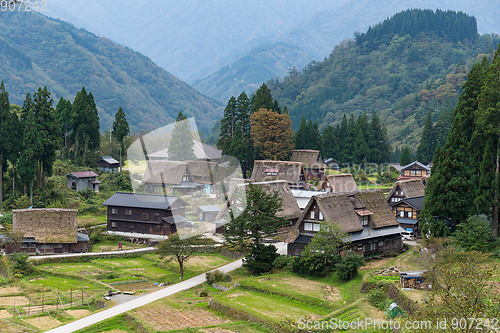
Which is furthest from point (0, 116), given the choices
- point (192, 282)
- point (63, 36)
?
point (63, 36)

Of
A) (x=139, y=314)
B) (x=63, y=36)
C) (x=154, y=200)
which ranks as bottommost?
(x=139, y=314)

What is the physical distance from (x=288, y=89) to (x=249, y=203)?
4925 inches

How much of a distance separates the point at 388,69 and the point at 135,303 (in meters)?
133

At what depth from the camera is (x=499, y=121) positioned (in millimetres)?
31797

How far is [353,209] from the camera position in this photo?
35.6 m

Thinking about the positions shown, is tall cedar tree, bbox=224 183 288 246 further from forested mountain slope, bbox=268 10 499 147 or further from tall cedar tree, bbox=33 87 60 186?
forested mountain slope, bbox=268 10 499 147

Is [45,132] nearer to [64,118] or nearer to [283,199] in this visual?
[64,118]

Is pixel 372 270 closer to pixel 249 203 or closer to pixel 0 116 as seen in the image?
pixel 249 203

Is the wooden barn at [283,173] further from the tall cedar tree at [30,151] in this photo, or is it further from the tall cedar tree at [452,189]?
the tall cedar tree at [452,189]

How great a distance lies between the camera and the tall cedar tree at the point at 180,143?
2372 inches

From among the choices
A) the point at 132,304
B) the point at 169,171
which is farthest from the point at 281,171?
the point at 132,304

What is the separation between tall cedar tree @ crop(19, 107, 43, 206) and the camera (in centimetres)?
4700

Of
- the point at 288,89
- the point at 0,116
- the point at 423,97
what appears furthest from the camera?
the point at 288,89

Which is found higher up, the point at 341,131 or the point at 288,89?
the point at 288,89
